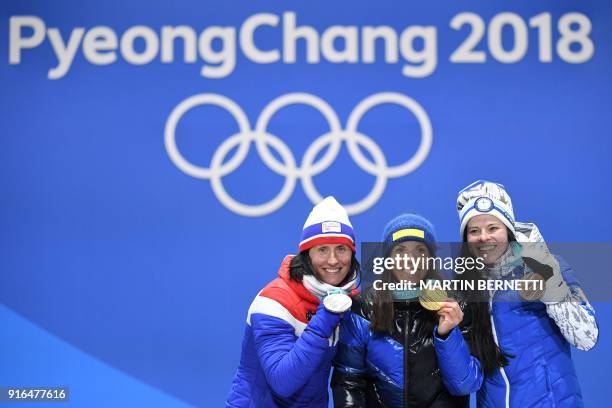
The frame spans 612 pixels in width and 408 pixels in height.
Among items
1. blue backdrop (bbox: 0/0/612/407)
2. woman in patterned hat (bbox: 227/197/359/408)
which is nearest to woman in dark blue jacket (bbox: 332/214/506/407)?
woman in patterned hat (bbox: 227/197/359/408)

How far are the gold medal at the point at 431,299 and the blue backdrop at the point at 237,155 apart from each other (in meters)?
2.06

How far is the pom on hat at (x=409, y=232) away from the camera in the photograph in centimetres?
320

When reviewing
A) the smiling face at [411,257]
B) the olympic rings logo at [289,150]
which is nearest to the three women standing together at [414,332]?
the smiling face at [411,257]

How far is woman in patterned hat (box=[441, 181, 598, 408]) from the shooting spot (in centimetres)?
312

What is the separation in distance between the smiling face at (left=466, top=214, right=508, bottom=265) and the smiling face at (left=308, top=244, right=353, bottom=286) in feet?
1.61

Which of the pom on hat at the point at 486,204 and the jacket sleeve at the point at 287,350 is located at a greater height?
the pom on hat at the point at 486,204

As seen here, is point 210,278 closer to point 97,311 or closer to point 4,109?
point 97,311

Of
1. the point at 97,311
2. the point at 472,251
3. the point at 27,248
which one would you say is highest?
the point at 27,248

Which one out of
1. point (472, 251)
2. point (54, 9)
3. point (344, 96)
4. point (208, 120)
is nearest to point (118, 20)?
point (54, 9)

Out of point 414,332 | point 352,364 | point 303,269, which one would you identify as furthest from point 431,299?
point 303,269

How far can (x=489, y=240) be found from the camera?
330cm

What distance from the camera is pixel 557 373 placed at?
10.2 feet

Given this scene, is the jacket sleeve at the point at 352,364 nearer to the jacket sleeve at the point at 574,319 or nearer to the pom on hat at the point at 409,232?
the pom on hat at the point at 409,232

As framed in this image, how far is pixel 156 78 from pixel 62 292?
1392 millimetres
